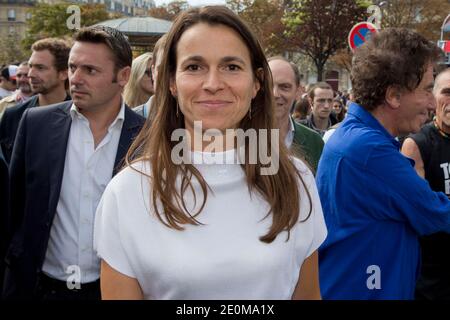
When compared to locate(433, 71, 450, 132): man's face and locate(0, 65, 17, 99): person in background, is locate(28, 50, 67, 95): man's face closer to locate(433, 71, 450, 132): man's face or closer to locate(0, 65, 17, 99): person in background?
locate(433, 71, 450, 132): man's face

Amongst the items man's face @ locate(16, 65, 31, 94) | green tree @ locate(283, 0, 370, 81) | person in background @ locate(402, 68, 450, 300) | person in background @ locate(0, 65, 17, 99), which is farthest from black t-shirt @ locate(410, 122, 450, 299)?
green tree @ locate(283, 0, 370, 81)

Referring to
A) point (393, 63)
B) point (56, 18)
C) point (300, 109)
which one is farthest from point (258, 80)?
point (56, 18)

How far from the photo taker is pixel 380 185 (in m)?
2.44

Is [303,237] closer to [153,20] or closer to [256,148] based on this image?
[256,148]

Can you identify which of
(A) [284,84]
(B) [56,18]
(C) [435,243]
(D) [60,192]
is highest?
(B) [56,18]

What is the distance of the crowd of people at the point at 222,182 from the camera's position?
5.70ft

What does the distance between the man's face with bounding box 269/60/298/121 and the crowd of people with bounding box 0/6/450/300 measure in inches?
1.1

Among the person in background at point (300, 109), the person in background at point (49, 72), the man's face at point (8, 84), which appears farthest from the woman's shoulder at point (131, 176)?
the man's face at point (8, 84)

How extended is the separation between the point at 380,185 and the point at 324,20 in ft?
92.6

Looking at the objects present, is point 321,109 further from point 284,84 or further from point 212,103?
point 212,103

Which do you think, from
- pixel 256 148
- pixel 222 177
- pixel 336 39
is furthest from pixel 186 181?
pixel 336 39

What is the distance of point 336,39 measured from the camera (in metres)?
29.7

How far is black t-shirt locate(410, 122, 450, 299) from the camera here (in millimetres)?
3254

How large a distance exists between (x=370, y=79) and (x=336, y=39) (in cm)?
2812
